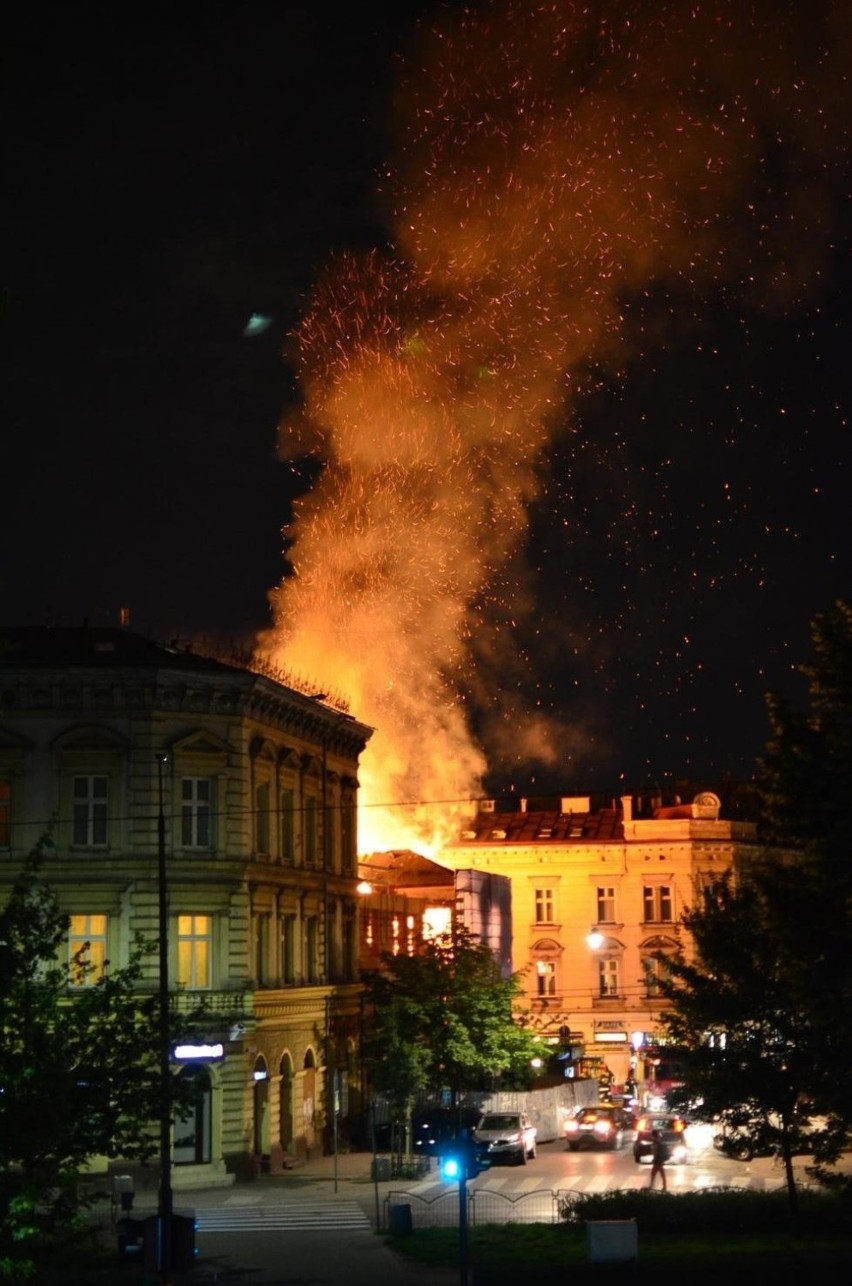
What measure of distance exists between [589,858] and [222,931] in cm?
5261

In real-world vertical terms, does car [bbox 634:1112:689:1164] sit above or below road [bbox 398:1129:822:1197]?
above

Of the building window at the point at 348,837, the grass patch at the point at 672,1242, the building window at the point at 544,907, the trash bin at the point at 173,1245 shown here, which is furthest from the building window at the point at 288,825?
the building window at the point at 544,907

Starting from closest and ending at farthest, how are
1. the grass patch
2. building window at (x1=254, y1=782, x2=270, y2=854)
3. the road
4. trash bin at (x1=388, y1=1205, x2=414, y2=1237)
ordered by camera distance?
the grass patch < trash bin at (x1=388, y1=1205, x2=414, y2=1237) < the road < building window at (x1=254, y1=782, x2=270, y2=854)

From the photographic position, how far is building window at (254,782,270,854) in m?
60.3

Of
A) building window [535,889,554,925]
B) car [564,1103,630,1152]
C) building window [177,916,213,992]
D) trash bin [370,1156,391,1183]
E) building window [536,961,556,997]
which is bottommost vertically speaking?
trash bin [370,1156,391,1183]

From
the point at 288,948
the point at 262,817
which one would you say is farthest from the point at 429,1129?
the point at 262,817

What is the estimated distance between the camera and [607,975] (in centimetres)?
10638

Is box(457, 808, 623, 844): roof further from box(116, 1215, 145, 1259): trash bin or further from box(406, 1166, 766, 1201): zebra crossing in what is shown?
box(116, 1215, 145, 1259): trash bin

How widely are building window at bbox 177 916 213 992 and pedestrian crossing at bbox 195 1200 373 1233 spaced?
7.43 m

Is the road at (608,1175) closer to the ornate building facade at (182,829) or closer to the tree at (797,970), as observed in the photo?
the ornate building facade at (182,829)

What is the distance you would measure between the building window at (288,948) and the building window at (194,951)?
5.68 m

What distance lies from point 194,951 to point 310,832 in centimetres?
1050

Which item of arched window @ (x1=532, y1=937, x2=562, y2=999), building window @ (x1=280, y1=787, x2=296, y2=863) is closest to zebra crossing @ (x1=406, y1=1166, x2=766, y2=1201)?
building window @ (x1=280, y1=787, x2=296, y2=863)

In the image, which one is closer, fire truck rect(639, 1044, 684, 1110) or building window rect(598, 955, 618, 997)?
fire truck rect(639, 1044, 684, 1110)
